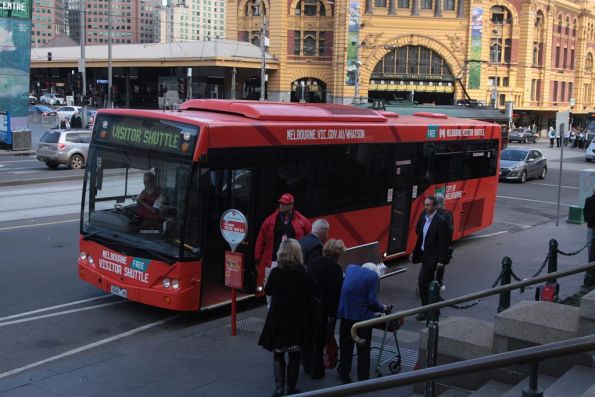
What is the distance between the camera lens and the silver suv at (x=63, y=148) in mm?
28672

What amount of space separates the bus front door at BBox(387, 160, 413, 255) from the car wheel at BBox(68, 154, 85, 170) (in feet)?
63.3

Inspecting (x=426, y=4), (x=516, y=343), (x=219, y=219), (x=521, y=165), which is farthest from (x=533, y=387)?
(x=426, y=4)

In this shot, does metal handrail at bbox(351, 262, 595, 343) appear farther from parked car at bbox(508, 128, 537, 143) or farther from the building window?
the building window

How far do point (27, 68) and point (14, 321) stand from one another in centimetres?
3280

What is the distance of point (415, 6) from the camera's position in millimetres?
68812

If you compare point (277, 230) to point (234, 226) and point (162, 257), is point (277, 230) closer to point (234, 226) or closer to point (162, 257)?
point (234, 226)

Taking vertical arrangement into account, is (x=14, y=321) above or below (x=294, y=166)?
below

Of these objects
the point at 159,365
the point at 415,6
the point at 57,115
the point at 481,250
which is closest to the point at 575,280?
the point at 481,250

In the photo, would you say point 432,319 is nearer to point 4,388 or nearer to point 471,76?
point 4,388

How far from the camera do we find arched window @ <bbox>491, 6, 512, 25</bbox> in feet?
245

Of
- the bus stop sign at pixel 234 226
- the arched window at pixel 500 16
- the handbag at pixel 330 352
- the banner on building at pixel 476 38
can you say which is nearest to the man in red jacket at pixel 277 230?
the bus stop sign at pixel 234 226

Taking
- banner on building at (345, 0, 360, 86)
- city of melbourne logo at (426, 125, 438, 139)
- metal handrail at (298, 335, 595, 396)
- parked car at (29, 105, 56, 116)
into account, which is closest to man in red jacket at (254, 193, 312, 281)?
city of melbourne logo at (426, 125, 438, 139)

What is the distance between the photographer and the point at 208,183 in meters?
9.09

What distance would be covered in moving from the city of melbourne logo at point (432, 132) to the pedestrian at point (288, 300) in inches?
311
